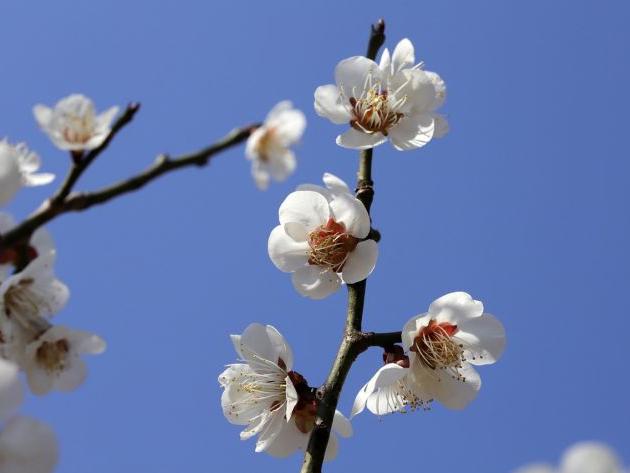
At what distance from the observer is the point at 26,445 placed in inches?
47.5

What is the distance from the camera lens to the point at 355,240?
2.23 m

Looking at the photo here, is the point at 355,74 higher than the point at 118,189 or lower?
higher

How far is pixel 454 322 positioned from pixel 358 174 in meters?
0.48

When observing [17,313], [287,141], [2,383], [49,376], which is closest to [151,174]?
[287,141]

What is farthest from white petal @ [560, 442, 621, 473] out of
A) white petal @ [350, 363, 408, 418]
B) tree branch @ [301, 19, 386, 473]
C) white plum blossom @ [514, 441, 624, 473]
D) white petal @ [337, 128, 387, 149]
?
white petal @ [337, 128, 387, 149]

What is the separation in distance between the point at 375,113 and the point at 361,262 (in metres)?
0.48

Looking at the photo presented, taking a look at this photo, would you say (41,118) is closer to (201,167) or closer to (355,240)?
(201,167)

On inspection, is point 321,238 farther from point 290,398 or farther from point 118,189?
point 118,189

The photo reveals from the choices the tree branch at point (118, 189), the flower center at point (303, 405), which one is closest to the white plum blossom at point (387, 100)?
the flower center at point (303, 405)

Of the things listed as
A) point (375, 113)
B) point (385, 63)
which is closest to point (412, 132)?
point (375, 113)

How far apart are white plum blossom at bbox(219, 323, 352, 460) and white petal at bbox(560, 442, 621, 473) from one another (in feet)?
3.87

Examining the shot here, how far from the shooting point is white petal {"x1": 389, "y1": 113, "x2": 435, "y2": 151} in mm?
2385

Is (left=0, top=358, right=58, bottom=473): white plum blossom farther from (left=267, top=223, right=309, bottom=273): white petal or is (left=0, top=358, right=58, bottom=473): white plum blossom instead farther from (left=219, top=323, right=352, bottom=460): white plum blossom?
(left=267, top=223, right=309, bottom=273): white petal

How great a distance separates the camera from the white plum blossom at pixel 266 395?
2.14 metres
